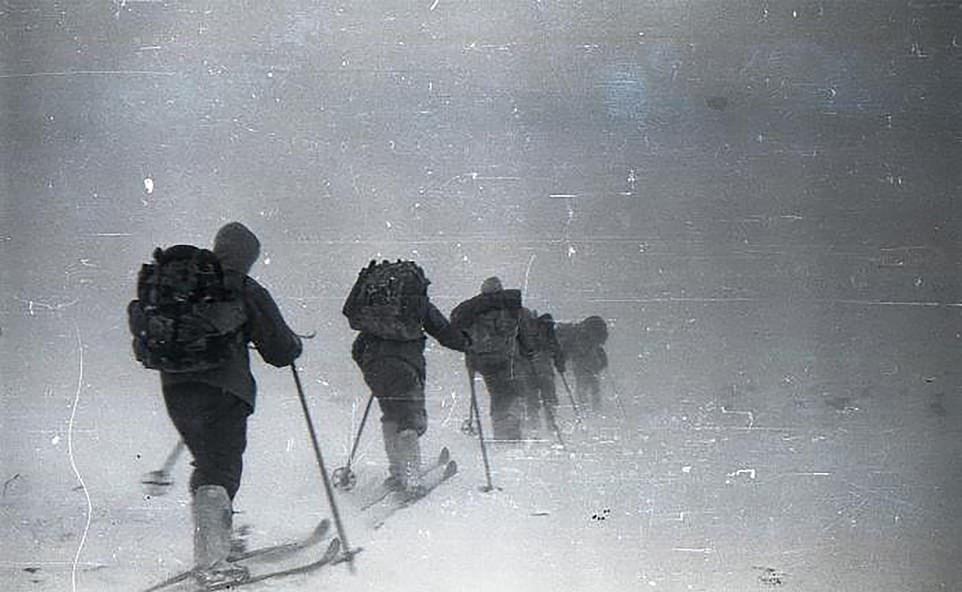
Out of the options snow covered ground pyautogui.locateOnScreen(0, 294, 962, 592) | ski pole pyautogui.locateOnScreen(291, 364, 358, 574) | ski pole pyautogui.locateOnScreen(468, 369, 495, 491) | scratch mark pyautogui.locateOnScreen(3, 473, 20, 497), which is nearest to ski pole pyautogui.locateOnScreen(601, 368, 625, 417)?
snow covered ground pyautogui.locateOnScreen(0, 294, 962, 592)

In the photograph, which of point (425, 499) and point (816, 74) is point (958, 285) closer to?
point (816, 74)

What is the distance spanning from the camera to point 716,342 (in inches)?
38.5

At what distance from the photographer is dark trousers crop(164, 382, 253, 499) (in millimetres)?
992

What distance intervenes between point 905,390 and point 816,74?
11.5 inches

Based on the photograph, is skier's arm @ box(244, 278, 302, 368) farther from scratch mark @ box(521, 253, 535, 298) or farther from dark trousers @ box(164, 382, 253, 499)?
scratch mark @ box(521, 253, 535, 298)

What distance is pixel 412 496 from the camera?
3.23ft

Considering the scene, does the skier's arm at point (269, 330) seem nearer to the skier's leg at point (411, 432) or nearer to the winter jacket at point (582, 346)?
the skier's leg at point (411, 432)

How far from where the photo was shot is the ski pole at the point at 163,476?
3.27 ft

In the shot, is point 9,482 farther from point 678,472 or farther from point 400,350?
point 678,472

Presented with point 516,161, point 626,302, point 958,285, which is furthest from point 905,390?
point 516,161

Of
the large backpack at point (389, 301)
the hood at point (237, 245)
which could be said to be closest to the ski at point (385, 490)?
A: the large backpack at point (389, 301)

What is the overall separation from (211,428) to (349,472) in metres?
0.13

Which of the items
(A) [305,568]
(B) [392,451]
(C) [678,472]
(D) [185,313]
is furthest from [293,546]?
(C) [678,472]

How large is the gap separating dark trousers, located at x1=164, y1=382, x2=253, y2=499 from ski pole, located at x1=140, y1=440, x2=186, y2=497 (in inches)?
0.4
